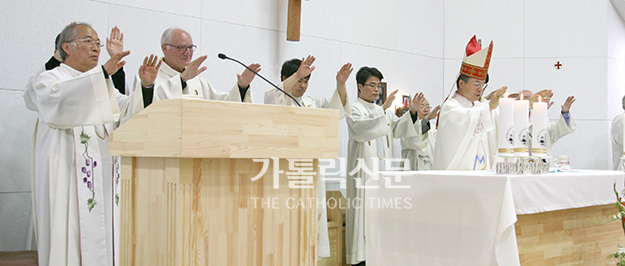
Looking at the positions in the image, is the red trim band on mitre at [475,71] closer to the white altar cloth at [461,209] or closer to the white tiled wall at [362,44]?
the white altar cloth at [461,209]

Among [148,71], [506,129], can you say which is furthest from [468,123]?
[148,71]

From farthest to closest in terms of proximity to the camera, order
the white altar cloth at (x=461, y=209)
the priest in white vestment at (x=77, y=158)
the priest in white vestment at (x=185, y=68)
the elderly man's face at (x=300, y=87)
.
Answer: the elderly man's face at (x=300, y=87)
the priest in white vestment at (x=185, y=68)
the priest in white vestment at (x=77, y=158)
the white altar cloth at (x=461, y=209)

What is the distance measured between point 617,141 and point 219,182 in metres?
6.72

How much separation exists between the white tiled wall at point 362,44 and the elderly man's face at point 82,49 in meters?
0.88

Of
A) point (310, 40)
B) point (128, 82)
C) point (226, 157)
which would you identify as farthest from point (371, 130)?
point (226, 157)

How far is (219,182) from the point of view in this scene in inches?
80.4

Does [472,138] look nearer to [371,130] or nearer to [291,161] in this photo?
[371,130]

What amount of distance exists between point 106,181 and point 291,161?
1995 mm

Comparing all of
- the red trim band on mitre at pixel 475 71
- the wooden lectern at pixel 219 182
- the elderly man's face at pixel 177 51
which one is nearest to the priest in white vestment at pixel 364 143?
the red trim band on mitre at pixel 475 71

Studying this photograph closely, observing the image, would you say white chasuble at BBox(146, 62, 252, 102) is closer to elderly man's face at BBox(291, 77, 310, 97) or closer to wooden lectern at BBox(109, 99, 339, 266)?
elderly man's face at BBox(291, 77, 310, 97)

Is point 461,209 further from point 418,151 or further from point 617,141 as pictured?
point 617,141

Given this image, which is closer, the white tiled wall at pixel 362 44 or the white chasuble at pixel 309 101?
the white tiled wall at pixel 362 44

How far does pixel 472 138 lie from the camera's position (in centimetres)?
380

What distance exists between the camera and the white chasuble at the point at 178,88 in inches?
149
